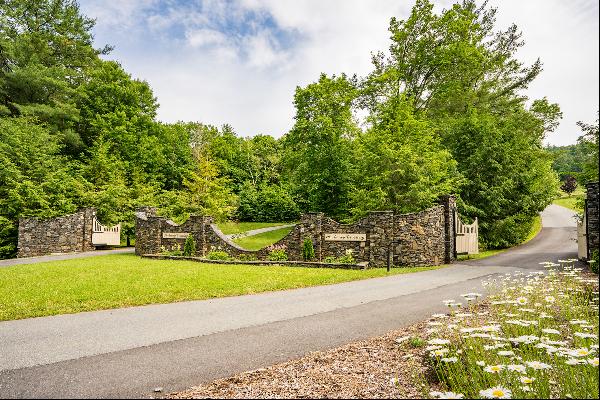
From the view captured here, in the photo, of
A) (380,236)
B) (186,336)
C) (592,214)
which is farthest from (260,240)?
(186,336)

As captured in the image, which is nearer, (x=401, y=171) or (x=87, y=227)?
(x=401, y=171)

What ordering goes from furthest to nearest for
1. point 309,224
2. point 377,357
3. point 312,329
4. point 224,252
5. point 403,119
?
point 403,119
point 224,252
point 309,224
point 312,329
point 377,357

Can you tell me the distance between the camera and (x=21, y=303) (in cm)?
748

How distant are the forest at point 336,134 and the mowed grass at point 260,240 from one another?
2061 mm

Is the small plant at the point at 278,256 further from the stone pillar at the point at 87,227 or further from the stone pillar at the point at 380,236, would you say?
the stone pillar at the point at 87,227

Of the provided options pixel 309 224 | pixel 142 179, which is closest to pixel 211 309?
pixel 309 224

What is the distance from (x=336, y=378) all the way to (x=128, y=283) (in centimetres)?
753

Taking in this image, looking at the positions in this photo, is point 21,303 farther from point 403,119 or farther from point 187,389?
point 403,119

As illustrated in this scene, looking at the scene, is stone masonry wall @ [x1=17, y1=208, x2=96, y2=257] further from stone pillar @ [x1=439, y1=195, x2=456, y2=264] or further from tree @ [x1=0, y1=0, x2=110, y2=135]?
stone pillar @ [x1=439, y1=195, x2=456, y2=264]

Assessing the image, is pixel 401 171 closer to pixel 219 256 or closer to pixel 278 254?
pixel 278 254

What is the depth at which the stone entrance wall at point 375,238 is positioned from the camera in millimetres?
13914

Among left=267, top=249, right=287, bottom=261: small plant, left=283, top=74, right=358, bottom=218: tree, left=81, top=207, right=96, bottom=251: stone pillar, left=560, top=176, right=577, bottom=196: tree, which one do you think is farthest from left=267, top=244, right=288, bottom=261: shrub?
left=560, top=176, right=577, bottom=196: tree

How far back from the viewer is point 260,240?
78.5 feet

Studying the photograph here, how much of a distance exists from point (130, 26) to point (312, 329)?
231 inches
